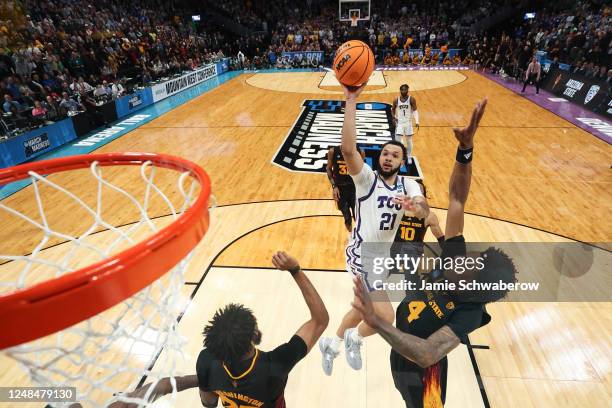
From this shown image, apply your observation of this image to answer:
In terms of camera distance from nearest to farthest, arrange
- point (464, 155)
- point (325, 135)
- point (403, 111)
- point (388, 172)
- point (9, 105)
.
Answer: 1. point (464, 155)
2. point (388, 172)
3. point (403, 111)
4. point (9, 105)
5. point (325, 135)

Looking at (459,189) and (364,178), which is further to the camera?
(364,178)

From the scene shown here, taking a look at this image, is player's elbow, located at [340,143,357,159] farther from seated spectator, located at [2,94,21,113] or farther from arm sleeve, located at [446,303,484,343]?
seated spectator, located at [2,94,21,113]

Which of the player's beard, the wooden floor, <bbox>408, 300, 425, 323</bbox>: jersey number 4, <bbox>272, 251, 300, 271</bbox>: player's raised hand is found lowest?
the wooden floor

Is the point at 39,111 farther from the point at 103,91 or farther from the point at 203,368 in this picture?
the point at 203,368

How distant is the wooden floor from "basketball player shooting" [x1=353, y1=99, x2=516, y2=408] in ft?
2.30

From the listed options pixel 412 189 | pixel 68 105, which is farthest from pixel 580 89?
pixel 68 105

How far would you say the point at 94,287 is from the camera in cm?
128

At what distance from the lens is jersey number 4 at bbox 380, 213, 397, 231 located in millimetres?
3180

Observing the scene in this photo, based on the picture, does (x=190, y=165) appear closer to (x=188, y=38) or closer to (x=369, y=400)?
(x=369, y=400)

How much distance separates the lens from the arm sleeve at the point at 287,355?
2.11 meters

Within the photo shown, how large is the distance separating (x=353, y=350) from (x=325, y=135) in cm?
744

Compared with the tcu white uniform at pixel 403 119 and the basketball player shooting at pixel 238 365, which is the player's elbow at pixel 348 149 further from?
the tcu white uniform at pixel 403 119

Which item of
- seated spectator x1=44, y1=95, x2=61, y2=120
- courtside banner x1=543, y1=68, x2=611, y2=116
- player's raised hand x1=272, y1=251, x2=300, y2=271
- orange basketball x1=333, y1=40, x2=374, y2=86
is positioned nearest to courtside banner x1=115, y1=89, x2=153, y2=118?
→ seated spectator x1=44, y1=95, x2=61, y2=120

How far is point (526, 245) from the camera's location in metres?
5.41
